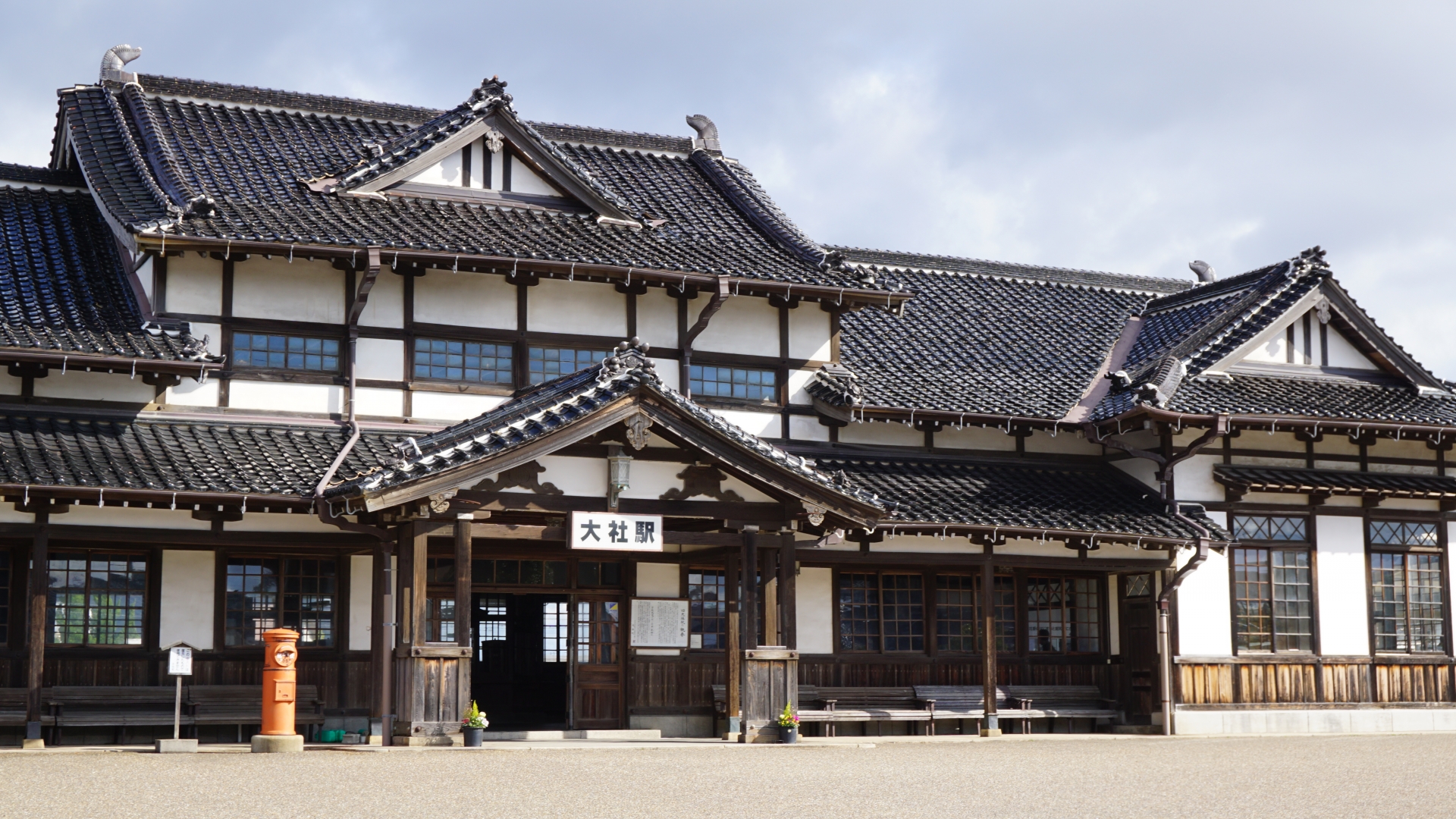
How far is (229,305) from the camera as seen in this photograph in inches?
828

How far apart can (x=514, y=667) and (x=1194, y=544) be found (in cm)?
1040

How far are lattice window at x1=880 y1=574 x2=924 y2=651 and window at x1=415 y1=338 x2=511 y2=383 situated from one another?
255 inches

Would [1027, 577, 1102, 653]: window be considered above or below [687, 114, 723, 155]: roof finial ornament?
below

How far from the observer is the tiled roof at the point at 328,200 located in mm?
21156

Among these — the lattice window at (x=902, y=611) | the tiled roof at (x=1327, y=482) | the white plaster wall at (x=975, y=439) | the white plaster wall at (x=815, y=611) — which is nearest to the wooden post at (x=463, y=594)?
the white plaster wall at (x=815, y=611)

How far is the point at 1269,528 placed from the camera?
25.1 m

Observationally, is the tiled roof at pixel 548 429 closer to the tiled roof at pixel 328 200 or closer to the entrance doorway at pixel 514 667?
the tiled roof at pixel 328 200

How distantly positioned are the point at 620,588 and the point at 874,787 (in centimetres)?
886

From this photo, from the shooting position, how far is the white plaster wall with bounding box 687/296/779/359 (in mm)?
23469

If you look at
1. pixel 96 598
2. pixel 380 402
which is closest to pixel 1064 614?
pixel 380 402

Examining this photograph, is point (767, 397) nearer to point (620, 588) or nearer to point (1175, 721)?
point (620, 588)

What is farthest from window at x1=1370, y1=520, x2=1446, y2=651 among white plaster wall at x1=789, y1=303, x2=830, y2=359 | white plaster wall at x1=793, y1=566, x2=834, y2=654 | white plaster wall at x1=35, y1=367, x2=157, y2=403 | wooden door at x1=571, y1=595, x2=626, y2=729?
white plaster wall at x1=35, y1=367, x2=157, y2=403

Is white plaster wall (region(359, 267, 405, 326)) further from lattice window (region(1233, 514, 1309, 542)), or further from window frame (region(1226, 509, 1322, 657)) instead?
lattice window (region(1233, 514, 1309, 542))

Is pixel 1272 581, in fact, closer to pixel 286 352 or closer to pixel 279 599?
A: pixel 279 599
